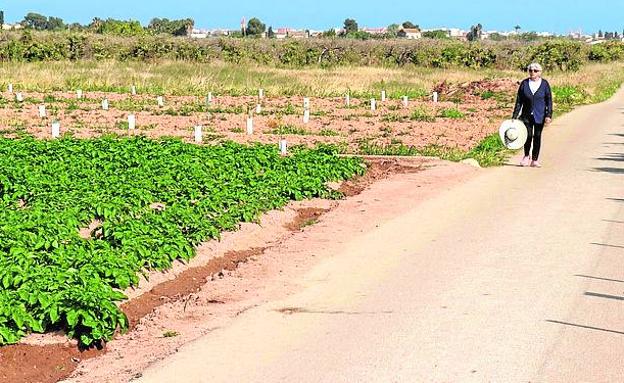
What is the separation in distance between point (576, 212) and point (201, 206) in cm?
480

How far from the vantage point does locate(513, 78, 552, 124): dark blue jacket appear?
18484 millimetres

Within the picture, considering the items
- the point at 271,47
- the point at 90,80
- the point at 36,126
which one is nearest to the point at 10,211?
the point at 36,126

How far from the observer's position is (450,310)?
30.3ft

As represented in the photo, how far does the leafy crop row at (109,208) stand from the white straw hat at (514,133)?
2.47 metres

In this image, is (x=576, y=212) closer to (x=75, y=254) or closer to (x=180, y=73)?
(x=75, y=254)

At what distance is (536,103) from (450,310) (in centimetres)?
991

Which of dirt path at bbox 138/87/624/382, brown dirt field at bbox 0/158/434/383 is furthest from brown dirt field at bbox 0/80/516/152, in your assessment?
dirt path at bbox 138/87/624/382

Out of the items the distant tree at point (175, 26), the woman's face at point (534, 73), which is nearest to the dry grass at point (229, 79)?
the woman's face at point (534, 73)

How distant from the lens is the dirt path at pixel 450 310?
25.4 ft

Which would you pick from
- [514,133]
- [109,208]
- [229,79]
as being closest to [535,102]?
[514,133]

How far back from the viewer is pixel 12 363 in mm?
8094

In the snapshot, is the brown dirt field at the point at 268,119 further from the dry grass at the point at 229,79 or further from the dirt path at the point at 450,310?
the dirt path at the point at 450,310

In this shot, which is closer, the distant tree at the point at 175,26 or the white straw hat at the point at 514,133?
the white straw hat at the point at 514,133

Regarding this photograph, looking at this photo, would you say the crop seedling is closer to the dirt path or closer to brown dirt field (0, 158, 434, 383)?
brown dirt field (0, 158, 434, 383)
